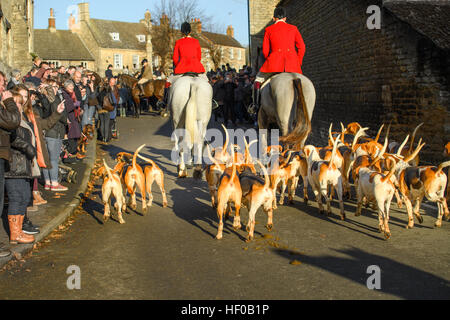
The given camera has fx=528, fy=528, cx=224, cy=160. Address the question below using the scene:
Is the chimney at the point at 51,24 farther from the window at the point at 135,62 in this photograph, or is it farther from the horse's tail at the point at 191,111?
→ the horse's tail at the point at 191,111

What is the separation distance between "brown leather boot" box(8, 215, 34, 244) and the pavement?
3.2 inches

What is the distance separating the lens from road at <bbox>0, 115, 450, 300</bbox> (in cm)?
492

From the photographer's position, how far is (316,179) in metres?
7.72

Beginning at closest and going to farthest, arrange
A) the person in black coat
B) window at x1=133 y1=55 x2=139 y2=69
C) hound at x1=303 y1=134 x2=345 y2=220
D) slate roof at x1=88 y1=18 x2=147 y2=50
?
hound at x1=303 y1=134 x2=345 y2=220 < the person in black coat < slate roof at x1=88 y1=18 x2=147 y2=50 < window at x1=133 y1=55 x2=139 y2=69

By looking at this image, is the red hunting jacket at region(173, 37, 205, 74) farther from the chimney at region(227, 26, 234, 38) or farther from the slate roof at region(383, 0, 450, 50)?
the chimney at region(227, 26, 234, 38)

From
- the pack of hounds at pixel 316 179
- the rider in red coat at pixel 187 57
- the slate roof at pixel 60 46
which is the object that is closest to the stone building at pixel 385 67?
the pack of hounds at pixel 316 179

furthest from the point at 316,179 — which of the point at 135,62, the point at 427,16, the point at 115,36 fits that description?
the point at 115,36

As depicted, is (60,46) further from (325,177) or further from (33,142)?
(325,177)

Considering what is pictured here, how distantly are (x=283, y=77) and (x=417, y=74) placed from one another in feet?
11.7

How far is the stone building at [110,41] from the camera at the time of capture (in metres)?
68.4

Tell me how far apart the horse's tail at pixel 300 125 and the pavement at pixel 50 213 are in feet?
12.5

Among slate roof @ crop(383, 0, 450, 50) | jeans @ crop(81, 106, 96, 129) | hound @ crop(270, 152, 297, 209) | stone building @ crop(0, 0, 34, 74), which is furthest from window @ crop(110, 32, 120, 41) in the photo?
hound @ crop(270, 152, 297, 209)

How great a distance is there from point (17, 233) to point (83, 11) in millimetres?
69453
